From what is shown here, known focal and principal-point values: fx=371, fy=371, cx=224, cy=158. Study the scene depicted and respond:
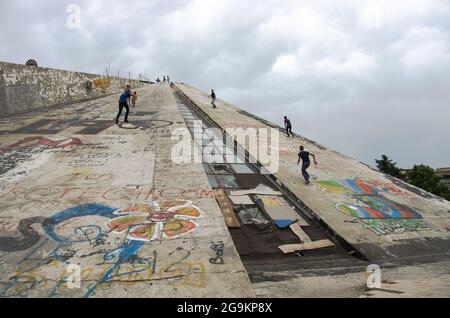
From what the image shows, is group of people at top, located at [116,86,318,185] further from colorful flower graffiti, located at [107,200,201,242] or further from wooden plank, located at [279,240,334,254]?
colorful flower graffiti, located at [107,200,201,242]

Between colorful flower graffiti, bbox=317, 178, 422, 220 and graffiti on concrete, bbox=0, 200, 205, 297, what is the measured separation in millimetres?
5969

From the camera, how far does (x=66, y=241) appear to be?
931 centimetres

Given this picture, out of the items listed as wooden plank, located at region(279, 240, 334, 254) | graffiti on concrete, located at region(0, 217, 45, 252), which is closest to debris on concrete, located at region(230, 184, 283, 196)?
wooden plank, located at region(279, 240, 334, 254)

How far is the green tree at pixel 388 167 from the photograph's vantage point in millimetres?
42125

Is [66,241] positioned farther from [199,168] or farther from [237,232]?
[199,168]

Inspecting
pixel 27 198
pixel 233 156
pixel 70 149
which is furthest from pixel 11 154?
pixel 233 156

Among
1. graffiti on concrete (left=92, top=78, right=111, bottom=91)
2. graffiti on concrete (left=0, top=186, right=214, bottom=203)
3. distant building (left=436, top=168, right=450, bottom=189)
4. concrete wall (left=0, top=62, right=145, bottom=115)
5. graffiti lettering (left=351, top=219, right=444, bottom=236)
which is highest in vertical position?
graffiti on concrete (left=92, top=78, right=111, bottom=91)

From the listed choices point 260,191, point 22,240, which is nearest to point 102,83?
point 260,191

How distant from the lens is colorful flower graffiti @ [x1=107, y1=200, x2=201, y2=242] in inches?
384

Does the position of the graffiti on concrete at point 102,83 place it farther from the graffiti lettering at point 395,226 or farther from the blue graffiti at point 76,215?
the graffiti lettering at point 395,226

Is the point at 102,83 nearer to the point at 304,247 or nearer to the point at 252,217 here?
the point at 252,217

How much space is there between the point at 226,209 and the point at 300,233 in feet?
8.30

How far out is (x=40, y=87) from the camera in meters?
27.1

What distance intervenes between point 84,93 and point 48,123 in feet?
43.8
